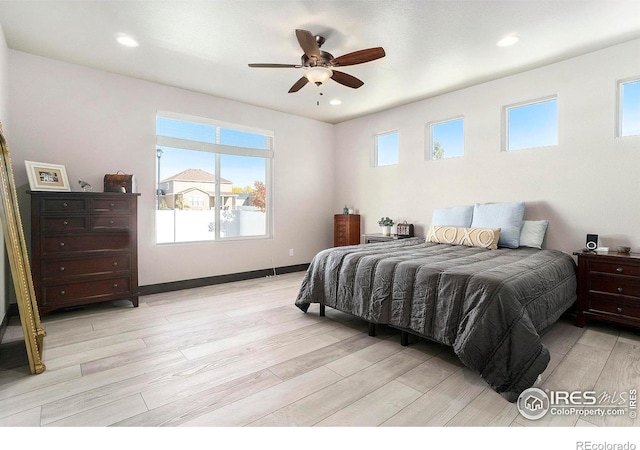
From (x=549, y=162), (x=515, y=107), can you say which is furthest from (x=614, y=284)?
(x=515, y=107)

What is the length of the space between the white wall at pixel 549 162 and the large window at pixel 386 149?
0.60 ft

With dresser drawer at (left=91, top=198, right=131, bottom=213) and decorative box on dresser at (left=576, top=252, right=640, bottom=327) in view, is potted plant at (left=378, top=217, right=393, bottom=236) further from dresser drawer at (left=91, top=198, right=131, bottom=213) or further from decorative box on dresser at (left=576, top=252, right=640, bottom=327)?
dresser drawer at (left=91, top=198, right=131, bottom=213)

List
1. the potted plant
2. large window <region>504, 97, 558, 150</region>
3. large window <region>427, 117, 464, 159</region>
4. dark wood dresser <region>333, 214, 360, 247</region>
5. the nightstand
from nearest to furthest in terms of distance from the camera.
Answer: large window <region>504, 97, 558, 150</region> < large window <region>427, 117, 464, 159</region> < the nightstand < the potted plant < dark wood dresser <region>333, 214, 360, 247</region>

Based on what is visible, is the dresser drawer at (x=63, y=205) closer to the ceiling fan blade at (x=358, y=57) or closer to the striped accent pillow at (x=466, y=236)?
the ceiling fan blade at (x=358, y=57)

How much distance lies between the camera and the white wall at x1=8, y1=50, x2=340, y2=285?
137 inches

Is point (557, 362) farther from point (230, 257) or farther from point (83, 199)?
point (83, 199)

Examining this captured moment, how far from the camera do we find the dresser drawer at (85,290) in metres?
3.19

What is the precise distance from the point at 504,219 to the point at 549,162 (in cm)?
82

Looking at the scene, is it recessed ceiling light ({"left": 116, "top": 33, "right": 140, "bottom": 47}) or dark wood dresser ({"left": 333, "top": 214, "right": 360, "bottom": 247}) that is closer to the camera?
recessed ceiling light ({"left": 116, "top": 33, "right": 140, "bottom": 47})

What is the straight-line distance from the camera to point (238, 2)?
2.56 meters

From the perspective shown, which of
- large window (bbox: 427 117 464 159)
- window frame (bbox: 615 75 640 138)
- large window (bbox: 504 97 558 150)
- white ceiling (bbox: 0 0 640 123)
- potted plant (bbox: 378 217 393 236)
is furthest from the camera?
potted plant (bbox: 378 217 393 236)

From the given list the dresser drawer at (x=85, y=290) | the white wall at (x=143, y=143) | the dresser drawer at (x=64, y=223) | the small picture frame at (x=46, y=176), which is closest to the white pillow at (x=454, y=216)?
the white wall at (x=143, y=143)

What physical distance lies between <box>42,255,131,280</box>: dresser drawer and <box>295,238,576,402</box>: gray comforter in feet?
6.68

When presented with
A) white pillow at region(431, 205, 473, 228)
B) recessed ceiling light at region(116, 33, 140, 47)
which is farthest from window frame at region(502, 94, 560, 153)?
recessed ceiling light at region(116, 33, 140, 47)
